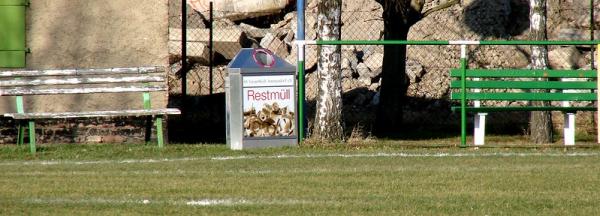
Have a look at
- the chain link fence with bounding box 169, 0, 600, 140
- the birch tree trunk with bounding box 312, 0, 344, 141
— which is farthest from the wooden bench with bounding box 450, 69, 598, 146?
the chain link fence with bounding box 169, 0, 600, 140

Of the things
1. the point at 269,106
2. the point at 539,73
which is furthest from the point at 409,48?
the point at 269,106

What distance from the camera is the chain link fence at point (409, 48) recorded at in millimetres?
24500

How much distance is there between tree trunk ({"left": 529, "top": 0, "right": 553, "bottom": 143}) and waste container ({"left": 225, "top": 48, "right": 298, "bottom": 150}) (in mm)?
3589

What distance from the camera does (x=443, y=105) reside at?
78.8 feet

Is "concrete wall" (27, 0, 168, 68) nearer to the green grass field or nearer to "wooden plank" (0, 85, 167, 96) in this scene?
"wooden plank" (0, 85, 167, 96)

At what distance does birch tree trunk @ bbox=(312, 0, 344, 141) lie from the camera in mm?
16109

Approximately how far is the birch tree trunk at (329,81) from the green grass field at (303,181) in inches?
30.4

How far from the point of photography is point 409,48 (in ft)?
86.0

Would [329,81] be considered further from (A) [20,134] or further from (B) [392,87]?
(B) [392,87]

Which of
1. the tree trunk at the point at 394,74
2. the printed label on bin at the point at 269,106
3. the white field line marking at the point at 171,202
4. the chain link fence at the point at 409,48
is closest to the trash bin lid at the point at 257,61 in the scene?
the printed label on bin at the point at 269,106

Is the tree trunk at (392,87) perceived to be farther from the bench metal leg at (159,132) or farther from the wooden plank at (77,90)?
the bench metal leg at (159,132)

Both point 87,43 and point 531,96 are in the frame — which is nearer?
point 531,96

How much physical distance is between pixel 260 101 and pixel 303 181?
15.0 feet

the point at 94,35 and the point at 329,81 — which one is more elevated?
the point at 94,35
